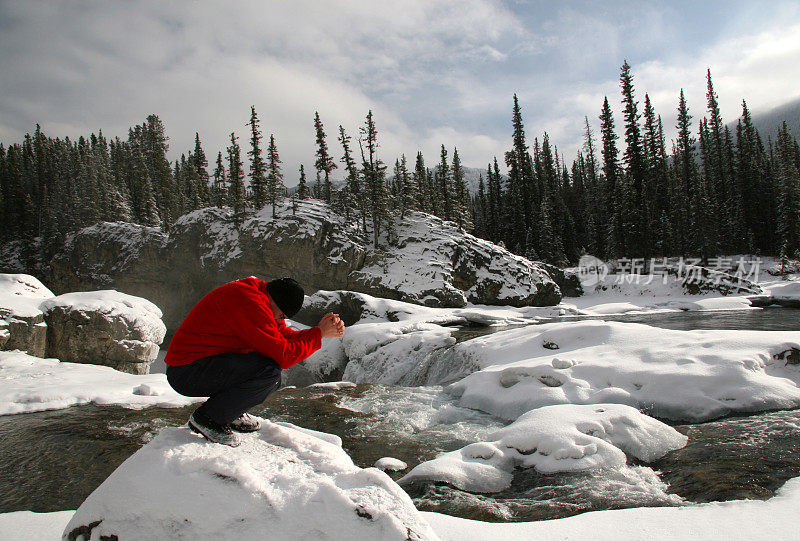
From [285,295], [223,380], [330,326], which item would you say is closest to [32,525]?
[223,380]

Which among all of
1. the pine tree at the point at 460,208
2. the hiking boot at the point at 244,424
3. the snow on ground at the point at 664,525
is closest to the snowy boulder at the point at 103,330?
the hiking boot at the point at 244,424

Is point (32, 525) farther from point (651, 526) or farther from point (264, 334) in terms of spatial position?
point (651, 526)

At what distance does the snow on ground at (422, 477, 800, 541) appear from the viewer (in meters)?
2.98

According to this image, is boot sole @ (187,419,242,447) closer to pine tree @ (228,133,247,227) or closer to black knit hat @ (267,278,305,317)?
black knit hat @ (267,278,305,317)

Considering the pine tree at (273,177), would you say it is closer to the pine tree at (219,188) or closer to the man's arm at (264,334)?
the pine tree at (219,188)

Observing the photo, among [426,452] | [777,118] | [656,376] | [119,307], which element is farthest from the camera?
[777,118]

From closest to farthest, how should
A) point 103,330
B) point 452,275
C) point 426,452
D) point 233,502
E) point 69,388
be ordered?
point 233,502 < point 426,452 < point 69,388 < point 103,330 < point 452,275

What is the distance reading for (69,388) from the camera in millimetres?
9617

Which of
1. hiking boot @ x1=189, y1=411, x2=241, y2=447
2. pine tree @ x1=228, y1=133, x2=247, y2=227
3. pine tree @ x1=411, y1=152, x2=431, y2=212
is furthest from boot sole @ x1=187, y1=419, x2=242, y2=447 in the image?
pine tree @ x1=411, y1=152, x2=431, y2=212

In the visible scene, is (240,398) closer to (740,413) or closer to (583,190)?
(740,413)

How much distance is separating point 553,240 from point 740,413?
1852 inches

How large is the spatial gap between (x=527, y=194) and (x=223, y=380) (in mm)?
58819

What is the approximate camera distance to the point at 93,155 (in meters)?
71.2

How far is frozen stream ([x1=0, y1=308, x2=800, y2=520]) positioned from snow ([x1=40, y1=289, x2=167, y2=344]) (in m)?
8.45
